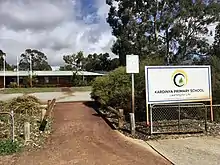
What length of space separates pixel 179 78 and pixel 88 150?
5.02 metres

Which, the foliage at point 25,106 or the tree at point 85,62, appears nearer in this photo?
the foliage at point 25,106

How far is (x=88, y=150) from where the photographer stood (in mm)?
8539

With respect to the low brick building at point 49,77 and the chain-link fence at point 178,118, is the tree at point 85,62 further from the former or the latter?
the chain-link fence at point 178,118

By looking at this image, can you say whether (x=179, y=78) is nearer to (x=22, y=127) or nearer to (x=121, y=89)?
(x=121, y=89)

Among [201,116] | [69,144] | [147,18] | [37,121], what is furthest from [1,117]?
[147,18]

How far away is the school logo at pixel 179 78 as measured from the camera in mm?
11953

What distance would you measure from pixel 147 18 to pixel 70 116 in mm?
21482

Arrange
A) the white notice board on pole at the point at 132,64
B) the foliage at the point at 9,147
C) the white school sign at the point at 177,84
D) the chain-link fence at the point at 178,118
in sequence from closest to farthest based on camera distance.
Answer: the foliage at the point at 9,147, the chain-link fence at the point at 178,118, the white notice board on pole at the point at 132,64, the white school sign at the point at 177,84

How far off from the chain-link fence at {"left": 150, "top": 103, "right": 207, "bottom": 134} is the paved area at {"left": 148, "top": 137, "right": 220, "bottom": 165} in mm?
1154

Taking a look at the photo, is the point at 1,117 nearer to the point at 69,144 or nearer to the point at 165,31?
the point at 69,144

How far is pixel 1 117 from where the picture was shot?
1320 centimetres

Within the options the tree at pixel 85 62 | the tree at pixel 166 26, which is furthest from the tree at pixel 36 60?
the tree at pixel 166 26

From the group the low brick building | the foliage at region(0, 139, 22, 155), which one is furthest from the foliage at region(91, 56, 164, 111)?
the low brick building

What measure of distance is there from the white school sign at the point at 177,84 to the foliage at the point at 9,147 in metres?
4.68
